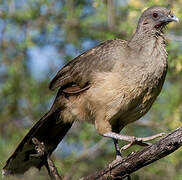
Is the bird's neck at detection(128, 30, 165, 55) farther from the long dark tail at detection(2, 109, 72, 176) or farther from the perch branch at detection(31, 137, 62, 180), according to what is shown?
the perch branch at detection(31, 137, 62, 180)

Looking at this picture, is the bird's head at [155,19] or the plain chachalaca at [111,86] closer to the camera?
the plain chachalaca at [111,86]

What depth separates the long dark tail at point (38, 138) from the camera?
5664mm

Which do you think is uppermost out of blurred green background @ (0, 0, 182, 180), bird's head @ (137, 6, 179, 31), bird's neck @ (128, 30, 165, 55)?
bird's head @ (137, 6, 179, 31)

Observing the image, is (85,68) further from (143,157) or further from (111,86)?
(143,157)

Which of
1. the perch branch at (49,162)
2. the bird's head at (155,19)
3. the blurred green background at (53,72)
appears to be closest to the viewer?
the perch branch at (49,162)

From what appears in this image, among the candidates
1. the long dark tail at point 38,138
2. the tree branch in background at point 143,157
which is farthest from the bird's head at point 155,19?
the tree branch in background at point 143,157

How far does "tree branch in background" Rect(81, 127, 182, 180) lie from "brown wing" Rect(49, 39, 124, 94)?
3.64ft

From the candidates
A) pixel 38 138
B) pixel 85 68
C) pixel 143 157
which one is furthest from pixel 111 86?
pixel 38 138

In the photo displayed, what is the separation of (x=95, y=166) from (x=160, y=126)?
1515 mm

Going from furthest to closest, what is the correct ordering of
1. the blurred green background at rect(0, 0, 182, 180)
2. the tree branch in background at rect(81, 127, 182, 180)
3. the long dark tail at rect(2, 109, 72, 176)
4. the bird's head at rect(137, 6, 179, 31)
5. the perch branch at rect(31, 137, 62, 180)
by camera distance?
1. the blurred green background at rect(0, 0, 182, 180)
2. the long dark tail at rect(2, 109, 72, 176)
3. the bird's head at rect(137, 6, 179, 31)
4. the perch branch at rect(31, 137, 62, 180)
5. the tree branch in background at rect(81, 127, 182, 180)

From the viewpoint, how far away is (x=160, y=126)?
7164mm

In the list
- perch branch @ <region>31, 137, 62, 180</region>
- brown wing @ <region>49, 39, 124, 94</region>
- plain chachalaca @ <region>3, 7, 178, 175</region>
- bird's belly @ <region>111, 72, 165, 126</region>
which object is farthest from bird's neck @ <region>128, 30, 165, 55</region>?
perch branch @ <region>31, 137, 62, 180</region>

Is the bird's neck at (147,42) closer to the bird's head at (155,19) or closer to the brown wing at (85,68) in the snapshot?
the bird's head at (155,19)

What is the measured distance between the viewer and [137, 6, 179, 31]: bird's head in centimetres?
537
